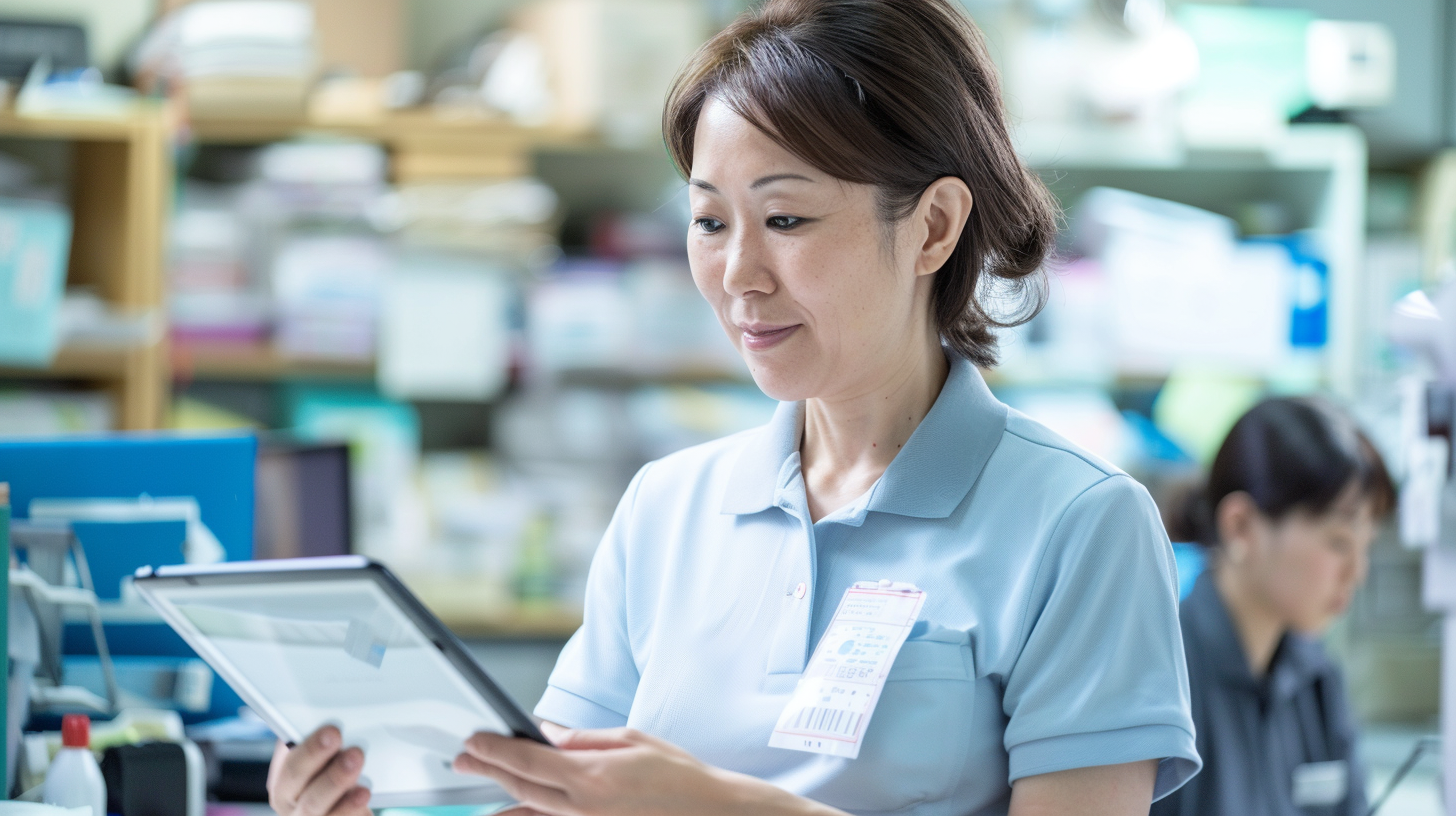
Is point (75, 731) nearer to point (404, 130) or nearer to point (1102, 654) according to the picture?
point (1102, 654)

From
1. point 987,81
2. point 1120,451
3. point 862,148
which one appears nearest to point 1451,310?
point 987,81

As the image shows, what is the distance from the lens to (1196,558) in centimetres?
279

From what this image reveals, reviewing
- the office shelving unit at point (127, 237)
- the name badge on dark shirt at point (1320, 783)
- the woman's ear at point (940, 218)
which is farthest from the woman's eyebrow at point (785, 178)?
the office shelving unit at point (127, 237)

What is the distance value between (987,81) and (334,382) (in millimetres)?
2166

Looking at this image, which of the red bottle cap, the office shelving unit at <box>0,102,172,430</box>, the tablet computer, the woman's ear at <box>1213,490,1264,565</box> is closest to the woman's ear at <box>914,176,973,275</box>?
the tablet computer

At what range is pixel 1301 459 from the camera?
2.01 m

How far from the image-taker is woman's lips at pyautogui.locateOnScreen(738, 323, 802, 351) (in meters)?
1.18

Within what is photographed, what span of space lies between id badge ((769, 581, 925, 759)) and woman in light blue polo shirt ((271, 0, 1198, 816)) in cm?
2

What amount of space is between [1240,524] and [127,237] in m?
2.20

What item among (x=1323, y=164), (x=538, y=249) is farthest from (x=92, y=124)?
(x=1323, y=164)

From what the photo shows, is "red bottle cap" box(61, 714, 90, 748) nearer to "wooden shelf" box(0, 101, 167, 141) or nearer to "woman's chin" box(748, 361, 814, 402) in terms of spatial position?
"woman's chin" box(748, 361, 814, 402)

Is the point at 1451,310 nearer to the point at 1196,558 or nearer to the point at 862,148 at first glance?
the point at 862,148

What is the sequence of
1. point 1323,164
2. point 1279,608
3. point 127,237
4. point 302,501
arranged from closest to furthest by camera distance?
point 302,501 < point 1279,608 < point 127,237 < point 1323,164

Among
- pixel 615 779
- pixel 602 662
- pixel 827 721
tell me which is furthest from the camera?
pixel 602 662
